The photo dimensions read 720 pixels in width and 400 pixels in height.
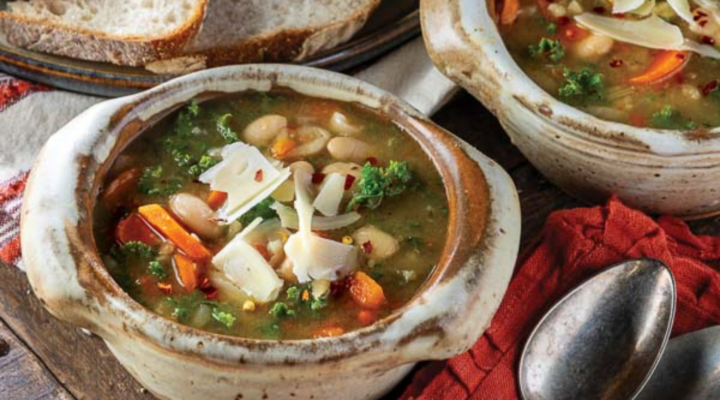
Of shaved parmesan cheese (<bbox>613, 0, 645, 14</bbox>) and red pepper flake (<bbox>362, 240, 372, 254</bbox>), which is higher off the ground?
shaved parmesan cheese (<bbox>613, 0, 645, 14</bbox>)

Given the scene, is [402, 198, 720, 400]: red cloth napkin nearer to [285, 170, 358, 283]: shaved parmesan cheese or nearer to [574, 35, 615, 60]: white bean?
[285, 170, 358, 283]: shaved parmesan cheese

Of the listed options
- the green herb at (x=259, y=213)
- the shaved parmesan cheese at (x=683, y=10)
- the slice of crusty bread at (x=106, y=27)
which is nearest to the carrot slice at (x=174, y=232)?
the green herb at (x=259, y=213)

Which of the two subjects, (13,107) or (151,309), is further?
(13,107)

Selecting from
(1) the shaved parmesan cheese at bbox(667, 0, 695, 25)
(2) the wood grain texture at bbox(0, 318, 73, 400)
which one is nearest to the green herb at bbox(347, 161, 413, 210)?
A: (2) the wood grain texture at bbox(0, 318, 73, 400)

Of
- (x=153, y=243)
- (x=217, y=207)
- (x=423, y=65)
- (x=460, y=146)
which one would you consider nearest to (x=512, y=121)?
(x=460, y=146)

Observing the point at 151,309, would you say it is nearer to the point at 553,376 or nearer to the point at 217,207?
the point at 217,207

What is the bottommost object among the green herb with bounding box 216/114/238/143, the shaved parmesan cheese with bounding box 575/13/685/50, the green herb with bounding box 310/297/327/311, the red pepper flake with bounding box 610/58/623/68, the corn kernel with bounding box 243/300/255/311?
the green herb with bounding box 310/297/327/311
